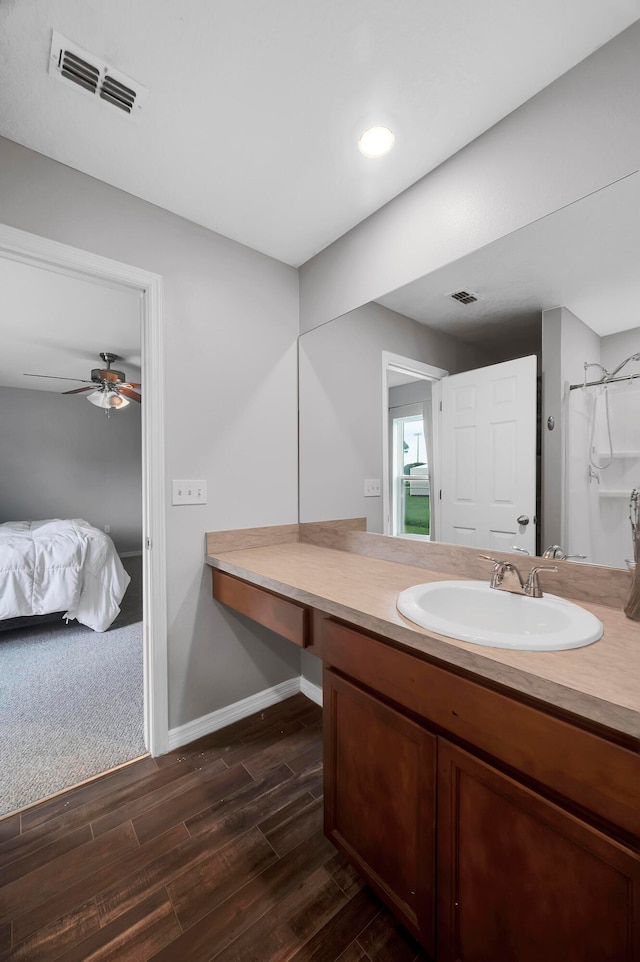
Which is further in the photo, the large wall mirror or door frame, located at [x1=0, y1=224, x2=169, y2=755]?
door frame, located at [x1=0, y1=224, x2=169, y2=755]

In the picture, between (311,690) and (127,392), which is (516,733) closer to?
(311,690)

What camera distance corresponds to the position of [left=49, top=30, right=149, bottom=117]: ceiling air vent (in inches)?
42.4

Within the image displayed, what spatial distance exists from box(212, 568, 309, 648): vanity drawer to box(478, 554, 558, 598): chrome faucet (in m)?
0.61

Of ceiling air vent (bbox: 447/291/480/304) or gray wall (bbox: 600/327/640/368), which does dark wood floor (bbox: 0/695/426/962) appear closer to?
gray wall (bbox: 600/327/640/368)

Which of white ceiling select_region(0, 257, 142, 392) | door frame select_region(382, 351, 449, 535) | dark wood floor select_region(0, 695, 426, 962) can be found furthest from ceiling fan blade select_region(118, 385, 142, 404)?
dark wood floor select_region(0, 695, 426, 962)

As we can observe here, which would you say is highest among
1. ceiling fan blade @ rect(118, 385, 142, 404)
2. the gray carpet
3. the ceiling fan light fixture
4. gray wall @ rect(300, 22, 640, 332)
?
gray wall @ rect(300, 22, 640, 332)

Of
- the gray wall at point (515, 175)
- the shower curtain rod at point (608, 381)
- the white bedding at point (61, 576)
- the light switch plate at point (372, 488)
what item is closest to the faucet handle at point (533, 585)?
the shower curtain rod at point (608, 381)

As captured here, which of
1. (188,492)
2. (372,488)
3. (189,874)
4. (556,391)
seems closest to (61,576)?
(188,492)

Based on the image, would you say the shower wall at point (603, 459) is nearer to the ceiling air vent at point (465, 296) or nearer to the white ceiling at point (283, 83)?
the ceiling air vent at point (465, 296)

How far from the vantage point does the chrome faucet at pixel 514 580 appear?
1.15m

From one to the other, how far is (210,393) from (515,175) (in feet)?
4.58

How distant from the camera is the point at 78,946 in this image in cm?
102

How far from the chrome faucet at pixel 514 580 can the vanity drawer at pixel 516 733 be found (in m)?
0.44

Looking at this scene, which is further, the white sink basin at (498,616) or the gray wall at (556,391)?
the gray wall at (556,391)
